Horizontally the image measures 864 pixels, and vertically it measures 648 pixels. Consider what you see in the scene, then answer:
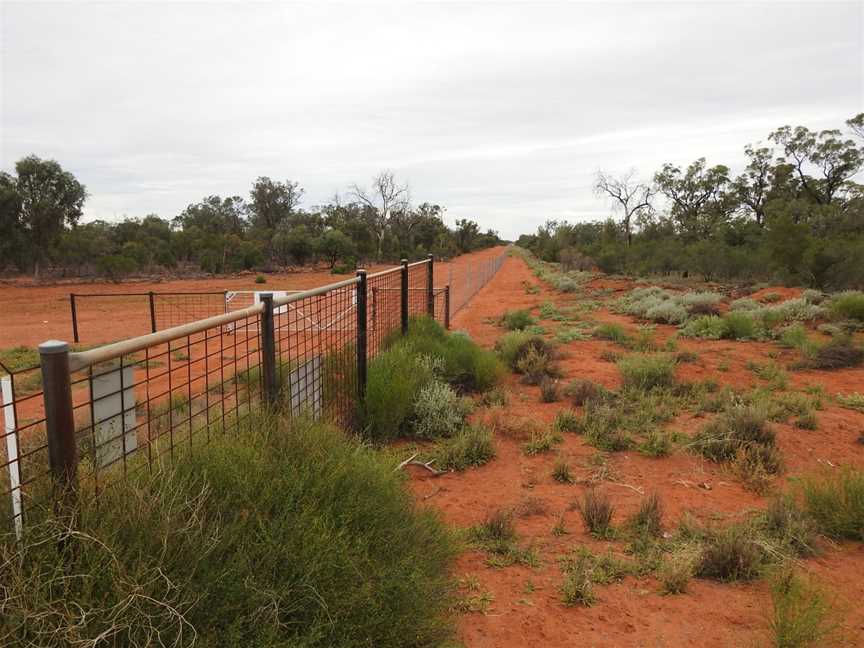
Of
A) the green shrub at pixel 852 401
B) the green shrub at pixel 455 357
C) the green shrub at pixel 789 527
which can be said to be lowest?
the green shrub at pixel 852 401

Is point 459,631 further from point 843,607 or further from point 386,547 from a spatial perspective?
point 843,607

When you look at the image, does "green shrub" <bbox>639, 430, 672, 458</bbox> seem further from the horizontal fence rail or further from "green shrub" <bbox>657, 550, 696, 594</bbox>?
the horizontal fence rail

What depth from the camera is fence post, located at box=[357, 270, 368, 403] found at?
5981 mm

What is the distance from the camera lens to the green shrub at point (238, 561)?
1996 millimetres

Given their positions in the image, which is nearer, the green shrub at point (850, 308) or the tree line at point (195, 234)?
the green shrub at point (850, 308)

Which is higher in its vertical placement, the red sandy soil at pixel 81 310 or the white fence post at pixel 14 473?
the white fence post at pixel 14 473

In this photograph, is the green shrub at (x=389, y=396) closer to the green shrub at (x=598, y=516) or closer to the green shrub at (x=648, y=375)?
the green shrub at (x=598, y=516)

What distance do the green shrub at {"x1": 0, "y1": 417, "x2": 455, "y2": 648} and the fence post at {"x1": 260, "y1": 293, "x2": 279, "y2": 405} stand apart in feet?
1.63

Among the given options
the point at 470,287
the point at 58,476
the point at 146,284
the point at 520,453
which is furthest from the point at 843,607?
the point at 146,284

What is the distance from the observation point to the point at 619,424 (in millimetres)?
7297

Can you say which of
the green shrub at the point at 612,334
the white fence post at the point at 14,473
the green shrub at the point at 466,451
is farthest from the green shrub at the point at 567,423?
the green shrub at the point at 612,334

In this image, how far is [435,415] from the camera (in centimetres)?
693

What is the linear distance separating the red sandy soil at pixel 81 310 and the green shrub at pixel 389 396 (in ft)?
37.2

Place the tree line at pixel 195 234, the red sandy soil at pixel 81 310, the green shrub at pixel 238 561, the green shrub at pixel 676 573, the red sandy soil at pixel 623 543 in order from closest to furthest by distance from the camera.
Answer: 1. the green shrub at pixel 238 561
2. the red sandy soil at pixel 623 543
3. the green shrub at pixel 676 573
4. the red sandy soil at pixel 81 310
5. the tree line at pixel 195 234
